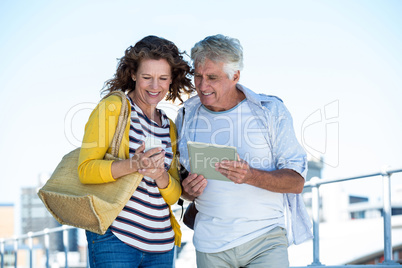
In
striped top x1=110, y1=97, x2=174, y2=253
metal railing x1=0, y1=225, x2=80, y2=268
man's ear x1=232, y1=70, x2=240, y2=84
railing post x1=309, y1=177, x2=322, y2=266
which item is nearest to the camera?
striped top x1=110, y1=97, x2=174, y2=253

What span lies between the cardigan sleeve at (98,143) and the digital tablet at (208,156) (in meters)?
0.44

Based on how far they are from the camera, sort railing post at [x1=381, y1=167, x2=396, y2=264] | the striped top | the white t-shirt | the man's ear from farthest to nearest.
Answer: railing post at [x1=381, y1=167, x2=396, y2=264], the man's ear, the white t-shirt, the striped top

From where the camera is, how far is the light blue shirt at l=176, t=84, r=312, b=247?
292 cm

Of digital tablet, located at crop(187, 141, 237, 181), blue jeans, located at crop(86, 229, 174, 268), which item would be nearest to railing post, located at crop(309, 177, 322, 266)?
digital tablet, located at crop(187, 141, 237, 181)

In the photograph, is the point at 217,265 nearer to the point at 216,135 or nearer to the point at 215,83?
the point at 216,135

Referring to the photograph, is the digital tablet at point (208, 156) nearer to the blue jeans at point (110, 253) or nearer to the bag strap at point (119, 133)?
the bag strap at point (119, 133)

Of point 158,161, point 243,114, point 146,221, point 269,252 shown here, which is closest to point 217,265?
point 269,252

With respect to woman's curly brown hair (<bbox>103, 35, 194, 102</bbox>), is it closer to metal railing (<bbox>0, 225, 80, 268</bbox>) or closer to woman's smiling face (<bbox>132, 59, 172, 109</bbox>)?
woman's smiling face (<bbox>132, 59, 172, 109</bbox>)

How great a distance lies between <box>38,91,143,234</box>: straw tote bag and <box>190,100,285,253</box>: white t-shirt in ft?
1.72

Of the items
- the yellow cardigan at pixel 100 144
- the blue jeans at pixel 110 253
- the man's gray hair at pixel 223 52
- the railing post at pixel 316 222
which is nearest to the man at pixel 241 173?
the man's gray hair at pixel 223 52

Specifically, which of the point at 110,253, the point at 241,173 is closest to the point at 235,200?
the point at 241,173

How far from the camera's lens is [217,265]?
111 inches

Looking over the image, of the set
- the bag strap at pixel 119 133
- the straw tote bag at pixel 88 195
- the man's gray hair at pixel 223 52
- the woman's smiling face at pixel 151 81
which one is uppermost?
the man's gray hair at pixel 223 52

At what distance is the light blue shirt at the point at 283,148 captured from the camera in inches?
115
